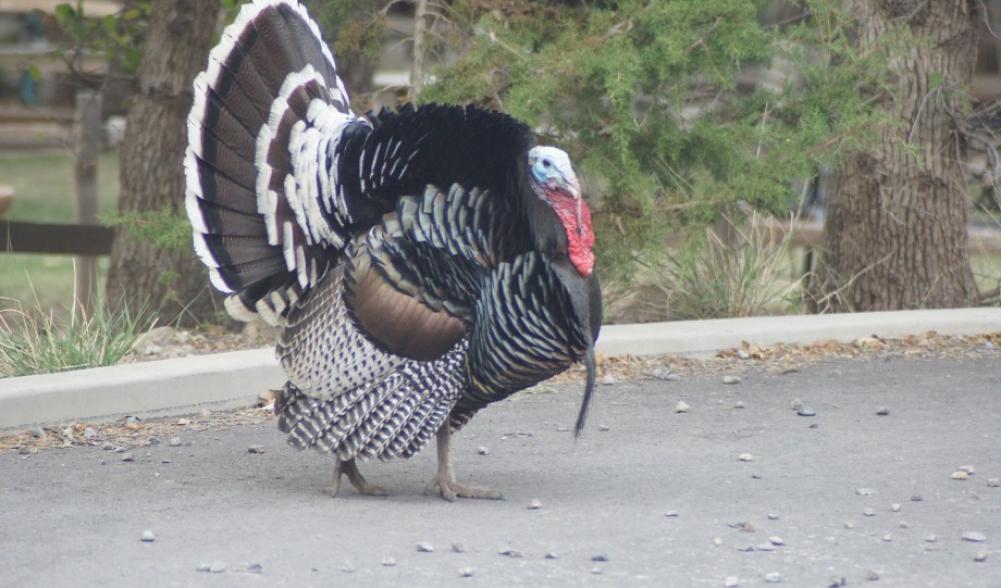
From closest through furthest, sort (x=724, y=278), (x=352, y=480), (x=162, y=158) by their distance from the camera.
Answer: (x=352, y=480) < (x=724, y=278) < (x=162, y=158)

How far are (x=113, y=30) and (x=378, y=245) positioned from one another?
4922 millimetres

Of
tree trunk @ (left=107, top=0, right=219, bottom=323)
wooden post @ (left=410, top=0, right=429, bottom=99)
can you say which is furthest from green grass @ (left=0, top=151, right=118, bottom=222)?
wooden post @ (left=410, top=0, right=429, bottom=99)

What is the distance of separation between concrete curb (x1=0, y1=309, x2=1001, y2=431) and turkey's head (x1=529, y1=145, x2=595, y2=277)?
2381 mm

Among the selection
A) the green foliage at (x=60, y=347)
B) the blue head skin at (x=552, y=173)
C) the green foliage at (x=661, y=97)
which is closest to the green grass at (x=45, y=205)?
the green foliage at (x=60, y=347)

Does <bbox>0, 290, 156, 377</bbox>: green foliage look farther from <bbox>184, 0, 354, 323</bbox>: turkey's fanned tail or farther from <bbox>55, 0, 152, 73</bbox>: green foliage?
<bbox>55, 0, 152, 73</bbox>: green foliage

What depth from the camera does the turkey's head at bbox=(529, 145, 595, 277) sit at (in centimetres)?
480

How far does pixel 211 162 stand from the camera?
5.23 metres

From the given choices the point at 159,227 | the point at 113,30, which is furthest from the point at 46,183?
the point at 159,227

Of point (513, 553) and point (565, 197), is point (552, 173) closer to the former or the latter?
point (565, 197)

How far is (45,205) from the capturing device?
2008 cm

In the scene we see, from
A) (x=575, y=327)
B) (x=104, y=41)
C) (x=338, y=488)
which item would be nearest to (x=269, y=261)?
(x=338, y=488)

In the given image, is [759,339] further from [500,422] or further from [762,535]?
[762,535]

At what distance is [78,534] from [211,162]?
4.47 feet

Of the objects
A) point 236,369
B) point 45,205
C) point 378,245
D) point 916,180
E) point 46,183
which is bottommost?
point 236,369
